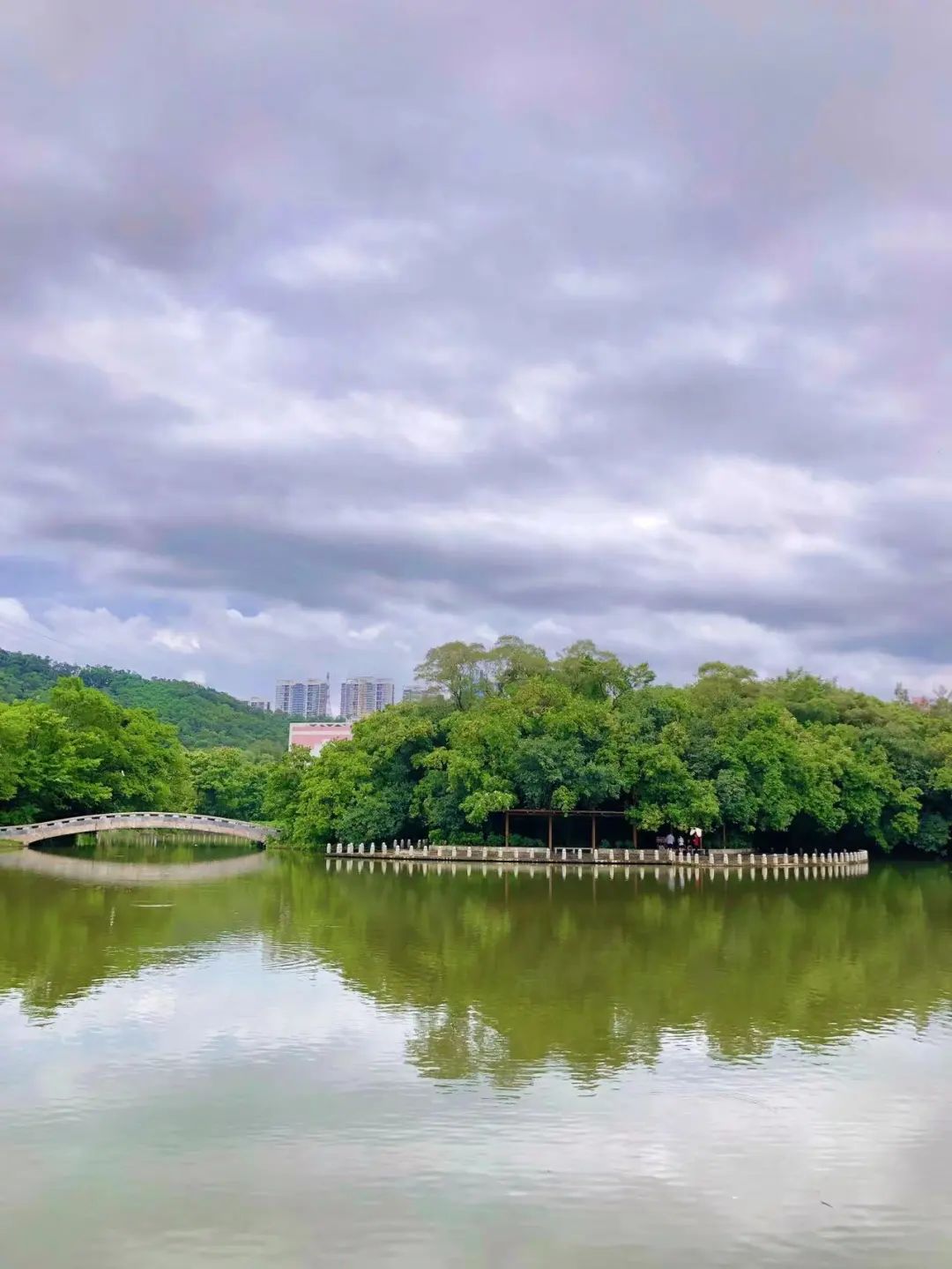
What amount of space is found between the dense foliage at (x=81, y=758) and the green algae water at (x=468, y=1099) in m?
24.2

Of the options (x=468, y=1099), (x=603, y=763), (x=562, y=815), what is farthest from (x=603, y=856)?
(x=468, y=1099)

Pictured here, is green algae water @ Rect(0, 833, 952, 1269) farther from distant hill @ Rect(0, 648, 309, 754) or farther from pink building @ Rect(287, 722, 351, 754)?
distant hill @ Rect(0, 648, 309, 754)

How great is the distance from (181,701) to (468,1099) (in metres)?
104

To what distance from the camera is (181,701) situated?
4331 inches

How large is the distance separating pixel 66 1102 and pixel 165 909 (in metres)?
15.6

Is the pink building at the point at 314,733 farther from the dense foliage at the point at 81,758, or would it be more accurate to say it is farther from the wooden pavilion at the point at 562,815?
the wooden pavilion at the point at 562,815

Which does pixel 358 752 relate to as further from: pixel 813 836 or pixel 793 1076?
pixel 793 1076

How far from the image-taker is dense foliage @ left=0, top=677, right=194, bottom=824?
1734 inches

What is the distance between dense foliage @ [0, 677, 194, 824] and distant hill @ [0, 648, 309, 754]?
136 feet

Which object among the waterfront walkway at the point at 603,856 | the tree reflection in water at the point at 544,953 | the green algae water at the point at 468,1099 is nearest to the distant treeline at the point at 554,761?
the waterfront walkway at the point at 603,856

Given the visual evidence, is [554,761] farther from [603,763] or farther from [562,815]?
[562,815]

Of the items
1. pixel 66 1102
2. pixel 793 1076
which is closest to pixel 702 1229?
pixel 793 1076

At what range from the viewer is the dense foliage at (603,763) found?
40.1 m

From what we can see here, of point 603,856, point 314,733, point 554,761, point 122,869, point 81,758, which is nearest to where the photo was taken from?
point 122,869
